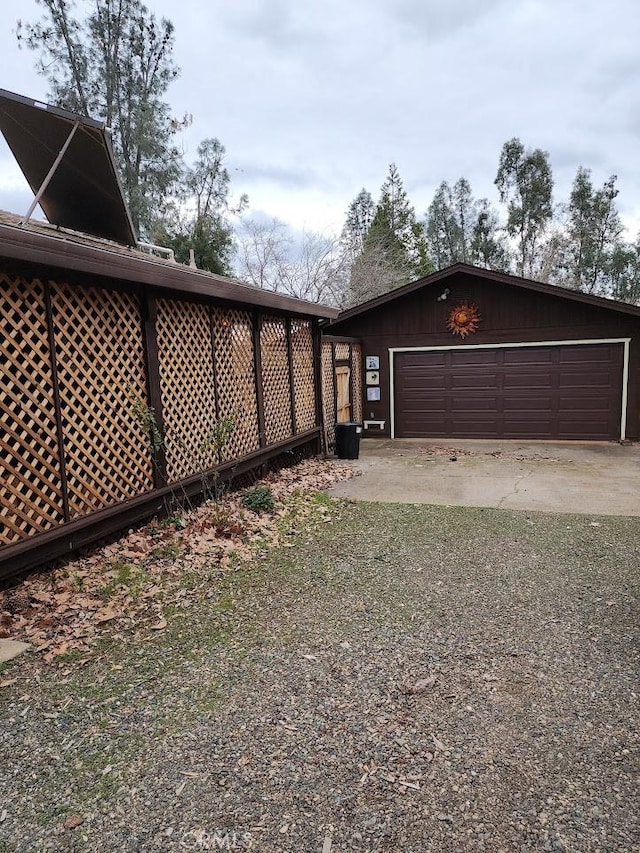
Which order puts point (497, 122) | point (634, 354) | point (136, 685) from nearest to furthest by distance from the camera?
point (136, 685), point (634, 354), point (497, 122)

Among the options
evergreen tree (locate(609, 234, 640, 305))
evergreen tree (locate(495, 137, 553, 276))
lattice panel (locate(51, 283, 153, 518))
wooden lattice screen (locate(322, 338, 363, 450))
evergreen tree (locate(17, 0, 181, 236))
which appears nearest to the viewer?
lattice panel (locate(51, 283, 153, 518))

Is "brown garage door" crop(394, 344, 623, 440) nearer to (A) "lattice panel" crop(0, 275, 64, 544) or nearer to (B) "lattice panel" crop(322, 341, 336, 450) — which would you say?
(B) "lattice panel" crop(322, 341, 336, 450)

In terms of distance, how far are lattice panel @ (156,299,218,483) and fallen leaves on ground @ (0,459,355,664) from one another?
1.74 ft

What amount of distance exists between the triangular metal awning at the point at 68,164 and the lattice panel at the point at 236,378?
1.43m

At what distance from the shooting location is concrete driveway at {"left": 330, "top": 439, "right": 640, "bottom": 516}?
6.19 metres

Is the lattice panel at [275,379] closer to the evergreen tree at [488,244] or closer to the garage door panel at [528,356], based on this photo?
the garage door panel at [528,356]

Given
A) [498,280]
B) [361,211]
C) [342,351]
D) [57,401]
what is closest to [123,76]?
[361,211]

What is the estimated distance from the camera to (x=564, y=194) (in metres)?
28.0

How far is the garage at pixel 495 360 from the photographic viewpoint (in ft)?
32.9

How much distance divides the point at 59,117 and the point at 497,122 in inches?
1118

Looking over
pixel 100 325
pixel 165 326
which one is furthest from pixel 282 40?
pixel 100 325

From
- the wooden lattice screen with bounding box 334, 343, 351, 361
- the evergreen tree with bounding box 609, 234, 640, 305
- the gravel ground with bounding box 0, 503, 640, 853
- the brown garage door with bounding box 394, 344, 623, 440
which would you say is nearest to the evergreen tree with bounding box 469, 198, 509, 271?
the evergreen tree with bounding box 609, 234, 640, 305

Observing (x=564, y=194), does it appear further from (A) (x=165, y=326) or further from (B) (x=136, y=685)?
(B) (x=136, y=685)

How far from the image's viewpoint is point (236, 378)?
6539 millimetres
